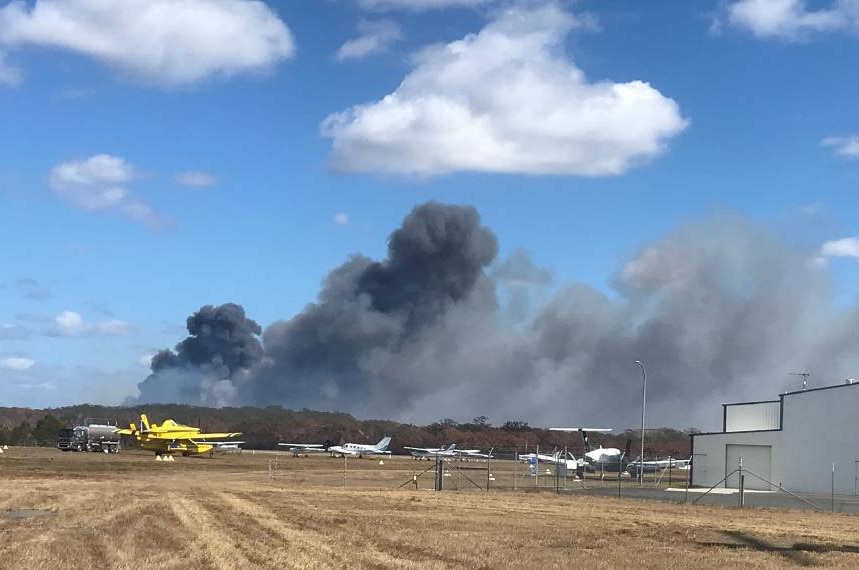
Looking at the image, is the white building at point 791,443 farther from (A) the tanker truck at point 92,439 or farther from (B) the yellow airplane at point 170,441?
(A) the tanker truck at point 92,439

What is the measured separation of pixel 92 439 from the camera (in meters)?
101

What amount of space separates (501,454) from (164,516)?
4591 inches

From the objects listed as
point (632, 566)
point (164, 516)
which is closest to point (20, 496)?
point (164, 516)

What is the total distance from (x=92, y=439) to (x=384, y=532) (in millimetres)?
86289

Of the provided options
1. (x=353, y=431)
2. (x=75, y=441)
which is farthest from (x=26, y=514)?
(x=353, y=431)

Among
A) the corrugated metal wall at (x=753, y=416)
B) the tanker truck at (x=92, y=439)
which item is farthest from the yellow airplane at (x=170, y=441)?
the corrugated metal wall at (x=753, y=416)

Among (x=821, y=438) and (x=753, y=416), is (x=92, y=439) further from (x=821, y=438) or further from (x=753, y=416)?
(x=821, y=438)

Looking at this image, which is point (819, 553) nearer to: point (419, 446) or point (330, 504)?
point (330, 504)

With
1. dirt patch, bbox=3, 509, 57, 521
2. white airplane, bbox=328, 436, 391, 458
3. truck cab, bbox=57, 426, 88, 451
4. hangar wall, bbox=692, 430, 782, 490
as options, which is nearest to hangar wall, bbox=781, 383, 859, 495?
hangar wall, bbox=692, 430, 782, 490

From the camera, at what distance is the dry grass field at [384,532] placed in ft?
57.7

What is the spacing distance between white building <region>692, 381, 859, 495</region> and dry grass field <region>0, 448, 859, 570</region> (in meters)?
19.6

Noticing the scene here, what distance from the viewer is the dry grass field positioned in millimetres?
17578

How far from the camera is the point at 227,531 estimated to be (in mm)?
21734

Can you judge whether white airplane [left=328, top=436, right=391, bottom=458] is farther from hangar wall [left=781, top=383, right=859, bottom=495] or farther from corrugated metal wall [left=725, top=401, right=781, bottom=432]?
hangar wall [left=781, top=383, right=859, bottom=495]
